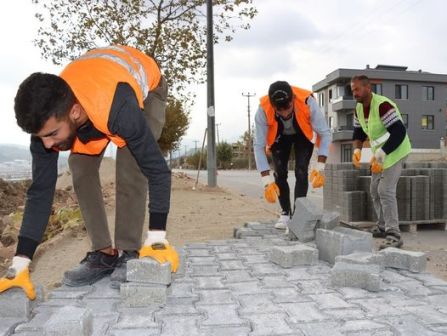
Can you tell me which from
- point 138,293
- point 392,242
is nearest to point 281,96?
point 392,242

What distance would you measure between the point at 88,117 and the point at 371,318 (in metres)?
1.80

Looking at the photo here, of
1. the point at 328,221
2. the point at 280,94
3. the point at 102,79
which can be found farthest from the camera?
the point at 280,94

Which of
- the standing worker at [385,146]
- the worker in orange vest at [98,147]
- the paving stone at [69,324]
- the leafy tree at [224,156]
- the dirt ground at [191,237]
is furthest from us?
the leafy tree at [224,156]

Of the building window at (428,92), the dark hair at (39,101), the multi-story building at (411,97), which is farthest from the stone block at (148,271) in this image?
the building window at (428,92)

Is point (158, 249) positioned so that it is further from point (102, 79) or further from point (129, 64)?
point (129, 64)

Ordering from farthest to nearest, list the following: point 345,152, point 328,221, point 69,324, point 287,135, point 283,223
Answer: point 345,152
point 283,223
point 287,135
point 328,221
point 69,324

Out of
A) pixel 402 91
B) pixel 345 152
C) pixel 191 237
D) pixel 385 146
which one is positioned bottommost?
pixel 191 237

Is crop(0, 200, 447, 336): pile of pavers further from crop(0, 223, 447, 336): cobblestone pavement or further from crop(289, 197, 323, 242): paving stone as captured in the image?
crop(289, 197, 323, 242): paving stone

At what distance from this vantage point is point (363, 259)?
2.96 metres

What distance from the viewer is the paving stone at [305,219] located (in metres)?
3.92

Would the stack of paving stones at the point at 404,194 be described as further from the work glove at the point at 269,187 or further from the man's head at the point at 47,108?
the man's head at the point at 47,108

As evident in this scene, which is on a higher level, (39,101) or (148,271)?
(39,101)

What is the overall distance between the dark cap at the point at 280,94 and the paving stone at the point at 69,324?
107 inches

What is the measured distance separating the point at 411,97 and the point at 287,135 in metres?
33.4
